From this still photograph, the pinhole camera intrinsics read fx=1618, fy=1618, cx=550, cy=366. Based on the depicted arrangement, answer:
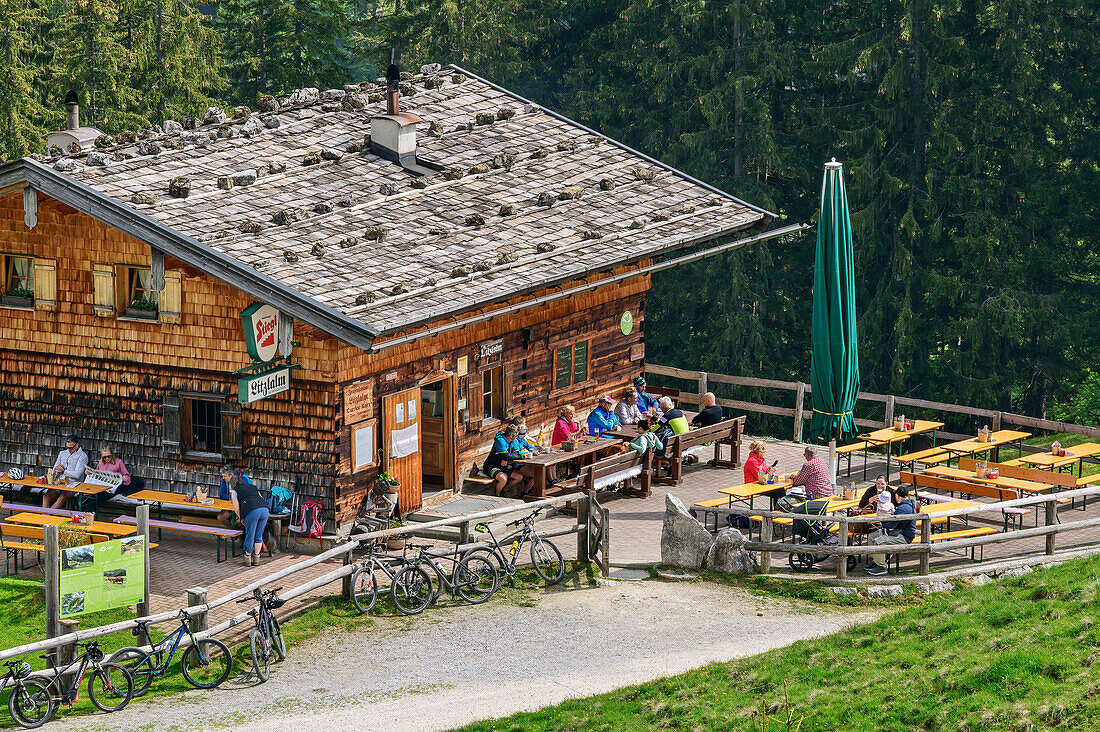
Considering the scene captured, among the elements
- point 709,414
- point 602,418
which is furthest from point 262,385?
point 709,414

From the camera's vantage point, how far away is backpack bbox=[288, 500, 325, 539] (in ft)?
74.5

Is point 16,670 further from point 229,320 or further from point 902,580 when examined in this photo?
point 902,580

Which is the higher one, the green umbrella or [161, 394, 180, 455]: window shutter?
the green umbrella

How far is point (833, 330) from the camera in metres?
23.6

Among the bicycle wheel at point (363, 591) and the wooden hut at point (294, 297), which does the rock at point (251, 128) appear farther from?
the bicycle wheel at point (363, 591)

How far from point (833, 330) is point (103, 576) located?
36.2 feet

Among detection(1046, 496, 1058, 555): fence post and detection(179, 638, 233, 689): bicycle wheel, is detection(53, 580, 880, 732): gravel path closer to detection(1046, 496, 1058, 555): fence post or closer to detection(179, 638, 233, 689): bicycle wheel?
detection(179, 638, 233, 689): bicycle wheel

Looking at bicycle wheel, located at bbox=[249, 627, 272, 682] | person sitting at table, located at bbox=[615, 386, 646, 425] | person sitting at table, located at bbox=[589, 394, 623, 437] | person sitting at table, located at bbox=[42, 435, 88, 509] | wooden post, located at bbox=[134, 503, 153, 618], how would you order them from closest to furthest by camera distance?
bicycle wheel, located at bbox=[249, 627, 272, 682] → wooden post, located at bbox=[134, 503, 153, 618] → person sitting at table, located at bbox=[42, 435, 88, 509] → person sitting at table, located at bbox=[589, 394, 623, 437] → person sitting at table, located at bbox=[615, 386, 646, 425]

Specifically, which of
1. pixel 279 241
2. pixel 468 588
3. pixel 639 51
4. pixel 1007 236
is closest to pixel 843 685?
pixel 468 588

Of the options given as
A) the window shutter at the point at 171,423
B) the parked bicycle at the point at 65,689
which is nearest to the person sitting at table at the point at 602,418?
the window shutter at the point at 171,423

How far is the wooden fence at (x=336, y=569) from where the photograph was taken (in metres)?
17.4

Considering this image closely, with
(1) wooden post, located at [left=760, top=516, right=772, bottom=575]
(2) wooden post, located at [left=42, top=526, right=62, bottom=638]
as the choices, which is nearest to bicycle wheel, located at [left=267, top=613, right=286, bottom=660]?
(2) wooden post, located at [left=42, top=526, right=62, bottom=638]

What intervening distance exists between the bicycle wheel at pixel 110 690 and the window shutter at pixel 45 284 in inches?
312

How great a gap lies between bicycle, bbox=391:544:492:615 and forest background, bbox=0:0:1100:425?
24131 mm
